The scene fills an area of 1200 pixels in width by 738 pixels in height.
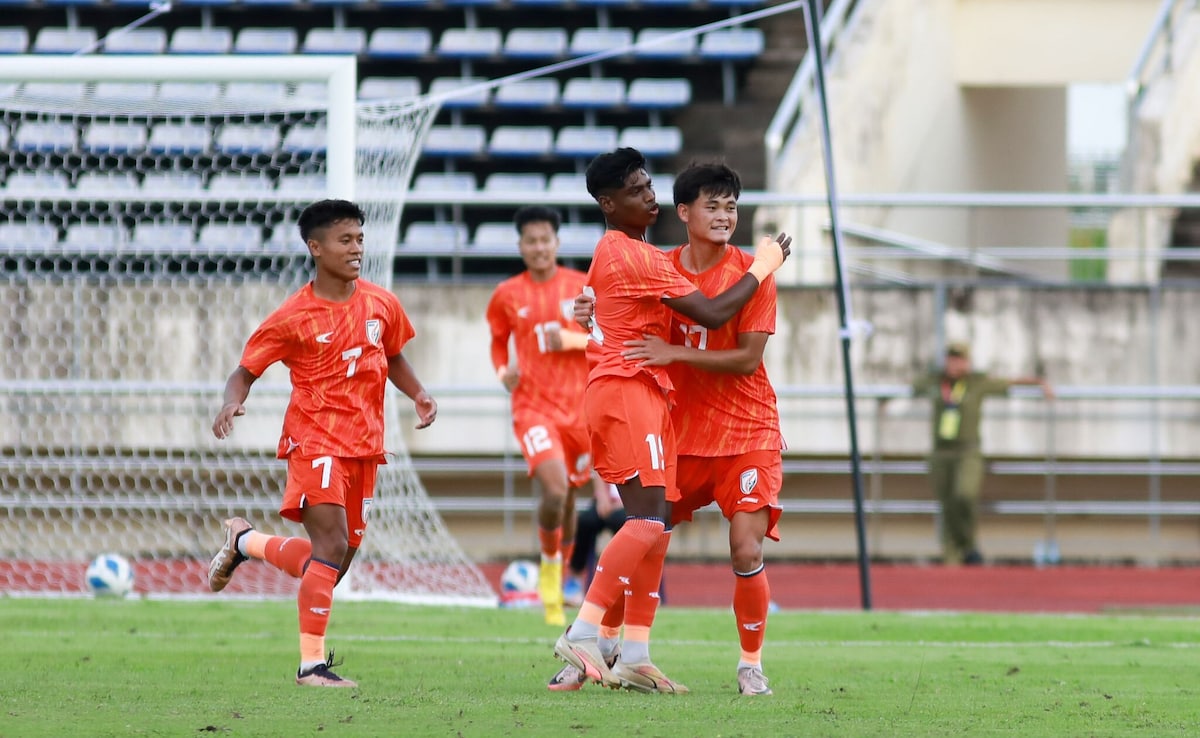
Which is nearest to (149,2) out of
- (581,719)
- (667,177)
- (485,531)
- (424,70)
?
(424,70)

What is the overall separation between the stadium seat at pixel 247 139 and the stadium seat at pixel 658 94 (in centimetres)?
667

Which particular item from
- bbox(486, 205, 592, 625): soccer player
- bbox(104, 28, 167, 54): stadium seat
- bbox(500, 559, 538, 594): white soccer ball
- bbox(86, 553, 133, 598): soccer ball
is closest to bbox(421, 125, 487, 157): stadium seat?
bbox(104, 28, 167, 54): stadium seat

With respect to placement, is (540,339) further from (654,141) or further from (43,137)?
(654,141)

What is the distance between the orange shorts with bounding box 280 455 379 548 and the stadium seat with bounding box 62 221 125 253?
613cm

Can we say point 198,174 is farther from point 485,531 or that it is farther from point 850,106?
point 850,106

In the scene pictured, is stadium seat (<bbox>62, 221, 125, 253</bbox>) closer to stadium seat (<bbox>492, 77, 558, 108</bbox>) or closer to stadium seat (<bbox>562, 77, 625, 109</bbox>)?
stadium seat (<bbox>492, 77, 558, 108</bbox>)

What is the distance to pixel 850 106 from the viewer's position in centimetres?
1722

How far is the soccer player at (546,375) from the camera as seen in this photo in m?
9.41

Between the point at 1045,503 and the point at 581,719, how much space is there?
35.1 ft

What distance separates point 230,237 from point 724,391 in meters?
6.94

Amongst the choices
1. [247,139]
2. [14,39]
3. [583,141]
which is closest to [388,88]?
[583,141]

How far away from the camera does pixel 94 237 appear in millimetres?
12211

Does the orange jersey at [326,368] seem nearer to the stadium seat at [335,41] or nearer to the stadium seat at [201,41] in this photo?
the stadium seat at [335,41]

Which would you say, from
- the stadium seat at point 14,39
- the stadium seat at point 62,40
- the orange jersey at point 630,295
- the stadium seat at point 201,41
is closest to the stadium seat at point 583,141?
the stadium seat at point 201,41
